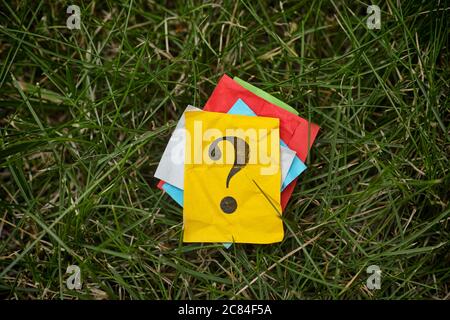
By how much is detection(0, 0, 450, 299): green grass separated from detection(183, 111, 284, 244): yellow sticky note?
39 millimetres

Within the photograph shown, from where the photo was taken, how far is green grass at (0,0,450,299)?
1091mm

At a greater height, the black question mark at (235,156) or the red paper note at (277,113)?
the red paper note at (277,113)

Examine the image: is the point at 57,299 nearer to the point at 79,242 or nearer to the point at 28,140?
the point at 79,242

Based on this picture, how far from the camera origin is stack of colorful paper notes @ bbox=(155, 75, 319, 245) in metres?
1.10

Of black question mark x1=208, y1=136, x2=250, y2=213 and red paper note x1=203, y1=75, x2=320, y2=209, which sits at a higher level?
red paper note x1=203, y1=75, x2=320, y2=209

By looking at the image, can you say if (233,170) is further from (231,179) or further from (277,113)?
(277,113)

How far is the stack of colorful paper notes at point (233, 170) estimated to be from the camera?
110 cm

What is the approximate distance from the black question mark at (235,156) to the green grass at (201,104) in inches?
3.8

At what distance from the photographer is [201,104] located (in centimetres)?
116

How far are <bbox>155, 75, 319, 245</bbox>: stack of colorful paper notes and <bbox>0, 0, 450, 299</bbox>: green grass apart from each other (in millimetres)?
35

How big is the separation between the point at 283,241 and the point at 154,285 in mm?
317

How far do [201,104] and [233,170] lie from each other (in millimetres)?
185

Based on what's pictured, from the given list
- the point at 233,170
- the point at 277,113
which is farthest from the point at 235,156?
the point at 277,113

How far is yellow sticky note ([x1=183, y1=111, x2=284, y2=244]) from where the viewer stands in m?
1.10
